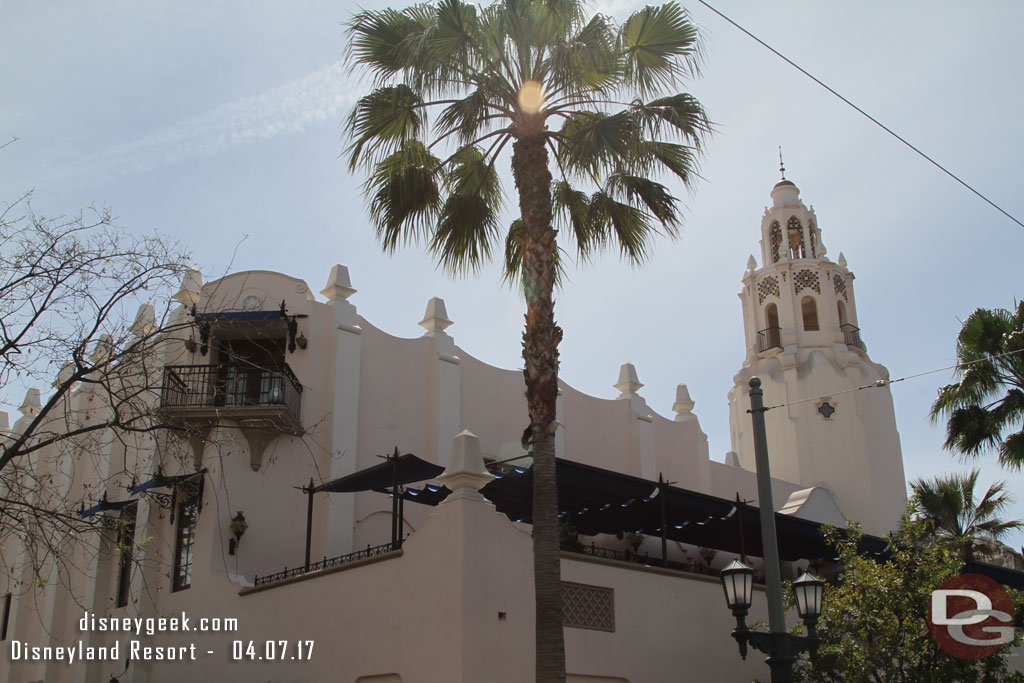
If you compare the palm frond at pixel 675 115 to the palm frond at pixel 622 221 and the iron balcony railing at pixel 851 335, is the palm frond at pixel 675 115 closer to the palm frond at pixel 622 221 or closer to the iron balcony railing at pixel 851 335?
the palm frond at pixel 622 221

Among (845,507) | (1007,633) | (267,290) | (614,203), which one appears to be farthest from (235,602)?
(845,507)

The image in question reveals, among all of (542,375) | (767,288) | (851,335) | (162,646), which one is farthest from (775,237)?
(162,646)

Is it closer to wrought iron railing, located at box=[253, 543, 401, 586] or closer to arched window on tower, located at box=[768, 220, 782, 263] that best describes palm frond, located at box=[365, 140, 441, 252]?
wrought iron railing, located at box=[253, 543, 401, 586]

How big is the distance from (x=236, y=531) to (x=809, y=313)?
67.1ft

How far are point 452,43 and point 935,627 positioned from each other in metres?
10.5

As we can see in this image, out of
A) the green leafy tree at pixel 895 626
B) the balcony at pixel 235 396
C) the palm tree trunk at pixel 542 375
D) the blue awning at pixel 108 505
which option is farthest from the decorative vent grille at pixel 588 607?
the blue awning at pixel 108 505

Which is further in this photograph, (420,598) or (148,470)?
(148,470)

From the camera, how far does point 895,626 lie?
1398 cm

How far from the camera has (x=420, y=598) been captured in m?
13.9

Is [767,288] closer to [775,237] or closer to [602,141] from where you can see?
[775,237]

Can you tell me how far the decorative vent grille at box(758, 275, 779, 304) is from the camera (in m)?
31.7

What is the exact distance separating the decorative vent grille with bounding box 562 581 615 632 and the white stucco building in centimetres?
3

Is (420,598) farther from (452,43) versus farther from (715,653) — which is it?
(452,43)

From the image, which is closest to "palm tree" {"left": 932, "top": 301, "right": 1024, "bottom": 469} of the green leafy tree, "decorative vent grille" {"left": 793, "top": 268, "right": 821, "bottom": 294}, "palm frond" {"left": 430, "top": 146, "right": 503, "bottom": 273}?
the green leafy tree
